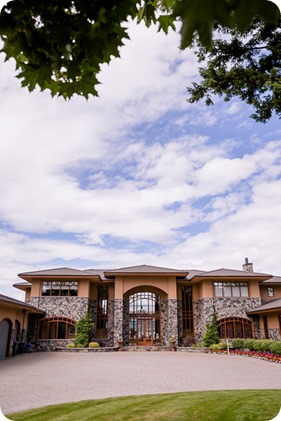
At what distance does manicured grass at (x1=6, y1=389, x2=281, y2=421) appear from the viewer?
4785 millimetres

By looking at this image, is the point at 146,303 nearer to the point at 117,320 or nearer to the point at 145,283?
the point at 145,283

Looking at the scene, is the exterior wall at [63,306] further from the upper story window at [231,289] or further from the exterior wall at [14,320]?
the upper story window at [231,289]

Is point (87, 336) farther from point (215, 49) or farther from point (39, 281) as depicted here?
point (215, 49)

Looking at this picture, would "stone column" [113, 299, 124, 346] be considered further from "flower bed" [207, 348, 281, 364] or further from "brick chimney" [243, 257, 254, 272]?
"brick chimney" [243, 257, 254, 272]

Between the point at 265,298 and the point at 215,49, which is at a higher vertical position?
the point at 215,49

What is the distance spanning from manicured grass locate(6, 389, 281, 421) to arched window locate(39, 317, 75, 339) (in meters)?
18.0

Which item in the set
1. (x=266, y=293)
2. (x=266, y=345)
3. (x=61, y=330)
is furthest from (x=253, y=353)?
(x=61, y=330)

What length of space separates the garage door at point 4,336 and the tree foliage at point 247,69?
50.6 feet

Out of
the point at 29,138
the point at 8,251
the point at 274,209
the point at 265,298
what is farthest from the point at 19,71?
the point at 265,298

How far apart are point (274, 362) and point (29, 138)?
16.1 m

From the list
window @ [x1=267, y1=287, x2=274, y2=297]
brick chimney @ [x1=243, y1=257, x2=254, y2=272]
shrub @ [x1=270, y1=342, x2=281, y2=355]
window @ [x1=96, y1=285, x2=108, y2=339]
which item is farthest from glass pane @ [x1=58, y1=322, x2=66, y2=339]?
window @ [x1=267, y1=287, x2=274, y2=297]

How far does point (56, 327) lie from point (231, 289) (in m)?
12.4

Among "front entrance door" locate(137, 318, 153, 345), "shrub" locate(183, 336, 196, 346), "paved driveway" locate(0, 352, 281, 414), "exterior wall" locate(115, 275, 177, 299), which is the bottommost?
"paved driveway" locate(0, 352, 281, 414)

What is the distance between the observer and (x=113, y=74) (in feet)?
8.98
